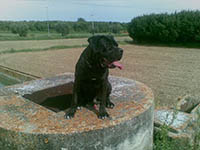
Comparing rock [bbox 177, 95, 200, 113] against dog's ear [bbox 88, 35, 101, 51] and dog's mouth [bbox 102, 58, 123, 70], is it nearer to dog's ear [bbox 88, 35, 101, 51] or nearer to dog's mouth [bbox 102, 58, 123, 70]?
dog's mouth [bbox 102, 58, 123, 70]

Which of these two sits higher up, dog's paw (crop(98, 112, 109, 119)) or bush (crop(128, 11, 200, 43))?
bush (crop(128, 11, 200, 43))

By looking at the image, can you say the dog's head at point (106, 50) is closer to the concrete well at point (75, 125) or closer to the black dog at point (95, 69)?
the black dog at point (95, 69)

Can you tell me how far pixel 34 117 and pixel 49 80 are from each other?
2145mm

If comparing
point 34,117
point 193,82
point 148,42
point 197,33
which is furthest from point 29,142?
point 148,42

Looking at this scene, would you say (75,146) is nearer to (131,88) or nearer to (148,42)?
(131,88)

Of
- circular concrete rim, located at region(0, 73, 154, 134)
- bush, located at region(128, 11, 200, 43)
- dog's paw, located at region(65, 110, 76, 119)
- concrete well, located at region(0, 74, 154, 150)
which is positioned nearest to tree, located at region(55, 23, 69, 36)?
bush, located at region(128, 11, 200, 43)

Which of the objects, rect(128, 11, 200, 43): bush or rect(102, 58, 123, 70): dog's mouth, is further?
rect(128, 11, 200, 43): bush

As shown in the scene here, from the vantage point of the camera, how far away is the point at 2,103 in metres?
3.39

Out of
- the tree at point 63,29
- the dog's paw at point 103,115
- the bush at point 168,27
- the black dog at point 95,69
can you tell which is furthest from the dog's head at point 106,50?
the tree at point 63,29

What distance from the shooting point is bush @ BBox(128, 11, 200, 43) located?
85.4 feet

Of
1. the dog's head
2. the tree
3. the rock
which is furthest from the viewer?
the tree

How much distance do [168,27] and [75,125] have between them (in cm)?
2900

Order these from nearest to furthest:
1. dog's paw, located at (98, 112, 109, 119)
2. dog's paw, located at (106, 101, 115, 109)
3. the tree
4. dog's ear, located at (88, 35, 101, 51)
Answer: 1. dog's ear, located at (88, 35, 101, 51)
2. dog's paw, located at (98, 112, 109, 119)
3. dog's paw, located at (106, 101, 115, 109)
4. the tree

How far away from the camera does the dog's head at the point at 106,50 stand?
2287mm
